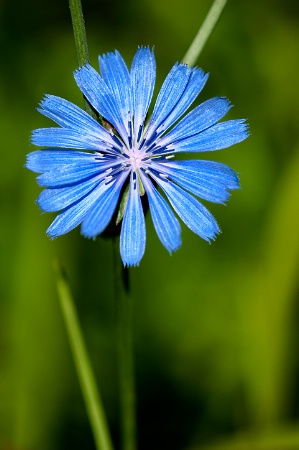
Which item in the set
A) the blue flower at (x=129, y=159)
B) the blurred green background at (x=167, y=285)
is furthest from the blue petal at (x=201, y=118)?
the blurred green background at (x=167, y=285)

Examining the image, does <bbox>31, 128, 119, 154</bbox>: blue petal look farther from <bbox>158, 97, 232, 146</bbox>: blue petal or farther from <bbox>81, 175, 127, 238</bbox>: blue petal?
<bbox>158, 97, 232, 146</bbox>: blue petal

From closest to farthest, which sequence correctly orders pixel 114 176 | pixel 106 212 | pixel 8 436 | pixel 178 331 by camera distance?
pixel 106 212 < pixel 114 176 < pixel 8 436 < pixel 178 331

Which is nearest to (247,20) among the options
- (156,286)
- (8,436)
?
(156,286)

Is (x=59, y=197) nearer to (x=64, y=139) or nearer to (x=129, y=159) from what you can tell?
(x=64, y=139)

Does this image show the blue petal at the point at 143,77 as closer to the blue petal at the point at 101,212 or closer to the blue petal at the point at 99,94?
the blue petal at the point at 99,94

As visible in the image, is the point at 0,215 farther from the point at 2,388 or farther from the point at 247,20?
the point at 247,20

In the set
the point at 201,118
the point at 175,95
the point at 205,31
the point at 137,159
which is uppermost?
the point at 205,31

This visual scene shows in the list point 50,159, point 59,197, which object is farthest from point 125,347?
point 50,159
